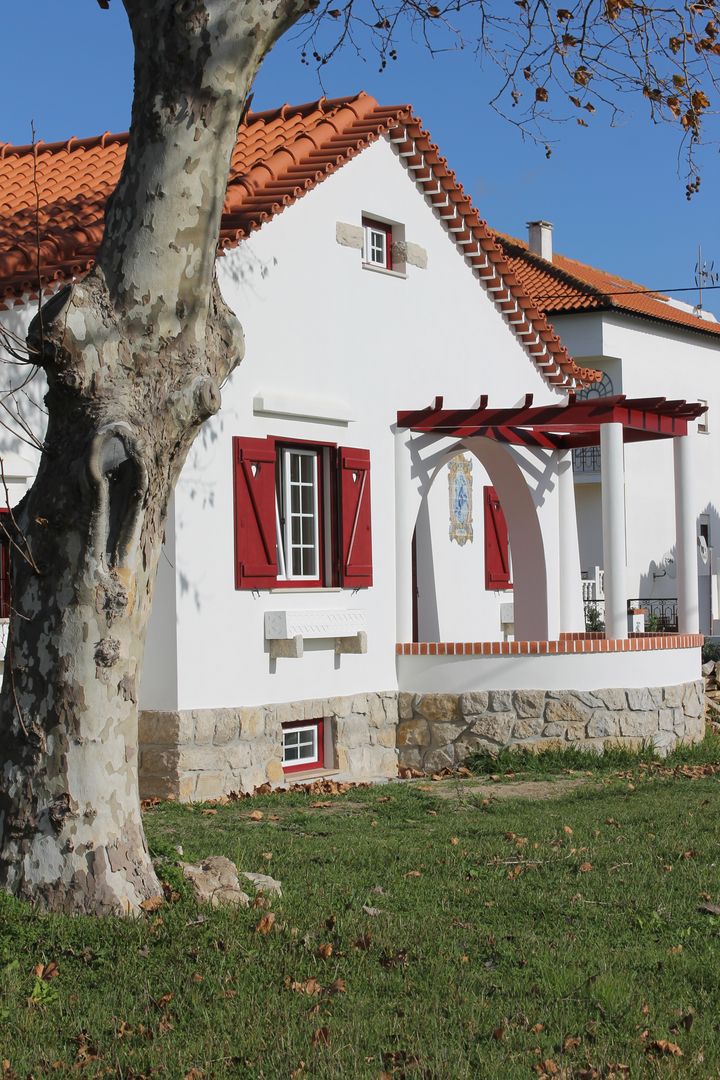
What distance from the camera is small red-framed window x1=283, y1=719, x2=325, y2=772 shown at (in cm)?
1367

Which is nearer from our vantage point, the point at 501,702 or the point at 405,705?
the point at 501,702

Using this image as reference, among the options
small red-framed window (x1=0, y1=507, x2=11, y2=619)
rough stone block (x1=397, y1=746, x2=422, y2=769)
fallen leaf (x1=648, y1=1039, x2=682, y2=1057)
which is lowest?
fallen leaf (x1=648, y1=1039, x2=682, y2=1057)

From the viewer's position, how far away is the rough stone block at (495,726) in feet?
47.1

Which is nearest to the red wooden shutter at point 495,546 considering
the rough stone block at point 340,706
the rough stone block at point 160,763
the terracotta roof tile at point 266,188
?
the terracotta roof tile at point 266,188

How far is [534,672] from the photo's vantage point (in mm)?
14375

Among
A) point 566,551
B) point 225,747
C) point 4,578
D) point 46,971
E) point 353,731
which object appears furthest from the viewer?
point 566,551

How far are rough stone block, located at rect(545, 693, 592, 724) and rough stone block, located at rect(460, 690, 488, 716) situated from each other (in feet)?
2.11

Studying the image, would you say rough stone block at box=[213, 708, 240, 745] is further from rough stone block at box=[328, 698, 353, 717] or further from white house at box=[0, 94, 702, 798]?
rough stone block at box=[328, 698, 353, 717]

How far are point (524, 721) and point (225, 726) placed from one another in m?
3.39

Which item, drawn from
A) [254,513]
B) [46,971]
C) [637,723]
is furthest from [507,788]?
[46,971]

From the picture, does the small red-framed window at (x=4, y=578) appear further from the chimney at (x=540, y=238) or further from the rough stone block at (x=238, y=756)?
the chimney at (x=540, y=238)

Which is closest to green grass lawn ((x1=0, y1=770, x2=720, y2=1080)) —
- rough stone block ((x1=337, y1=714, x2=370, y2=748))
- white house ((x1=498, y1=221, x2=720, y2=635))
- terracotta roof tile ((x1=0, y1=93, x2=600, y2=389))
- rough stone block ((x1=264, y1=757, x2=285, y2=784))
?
rough stone block ((x1=264, y1=757, x2=285, y2=784))

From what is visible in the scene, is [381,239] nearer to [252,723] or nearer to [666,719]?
[252,723]

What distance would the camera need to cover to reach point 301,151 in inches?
556
